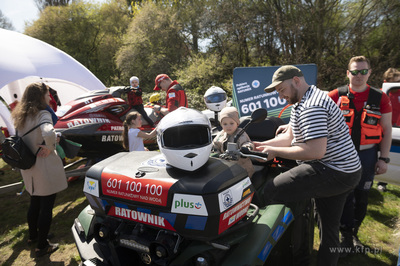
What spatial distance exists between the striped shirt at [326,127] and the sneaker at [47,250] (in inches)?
123

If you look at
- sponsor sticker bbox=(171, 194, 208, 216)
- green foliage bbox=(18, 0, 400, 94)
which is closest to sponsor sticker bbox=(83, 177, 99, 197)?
sponsor sticker bbox=(171, 194, 208, 216)

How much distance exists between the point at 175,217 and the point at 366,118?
2.35 meters

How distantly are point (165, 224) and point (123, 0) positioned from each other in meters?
28.3

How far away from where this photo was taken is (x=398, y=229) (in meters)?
3.33

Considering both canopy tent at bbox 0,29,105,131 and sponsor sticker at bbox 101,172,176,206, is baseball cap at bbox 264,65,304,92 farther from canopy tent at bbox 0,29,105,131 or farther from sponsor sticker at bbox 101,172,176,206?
canopy tent at bbox 0,29,105,131

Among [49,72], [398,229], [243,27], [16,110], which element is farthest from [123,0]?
Answer: [398,229]

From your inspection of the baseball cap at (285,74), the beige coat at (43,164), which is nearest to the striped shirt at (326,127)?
the baseball cap at (285,74)

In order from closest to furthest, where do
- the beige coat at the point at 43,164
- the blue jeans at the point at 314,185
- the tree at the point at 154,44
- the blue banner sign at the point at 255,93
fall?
the blue jeans at the point at 314,185
the beige coat at the point at 43,164
the blue banner sign at the point at 255,93
the tree at the point at 154,44

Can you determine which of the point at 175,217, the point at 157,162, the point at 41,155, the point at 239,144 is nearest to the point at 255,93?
the point at 239,144

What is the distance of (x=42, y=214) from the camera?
10.1 feet

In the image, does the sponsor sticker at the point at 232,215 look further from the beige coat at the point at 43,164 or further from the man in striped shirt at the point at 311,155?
the beige coat at the point at 43,164

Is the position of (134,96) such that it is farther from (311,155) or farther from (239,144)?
(311,155)

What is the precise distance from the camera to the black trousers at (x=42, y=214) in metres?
3.08

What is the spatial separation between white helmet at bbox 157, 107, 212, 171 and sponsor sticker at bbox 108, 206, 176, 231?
14.4 inches
